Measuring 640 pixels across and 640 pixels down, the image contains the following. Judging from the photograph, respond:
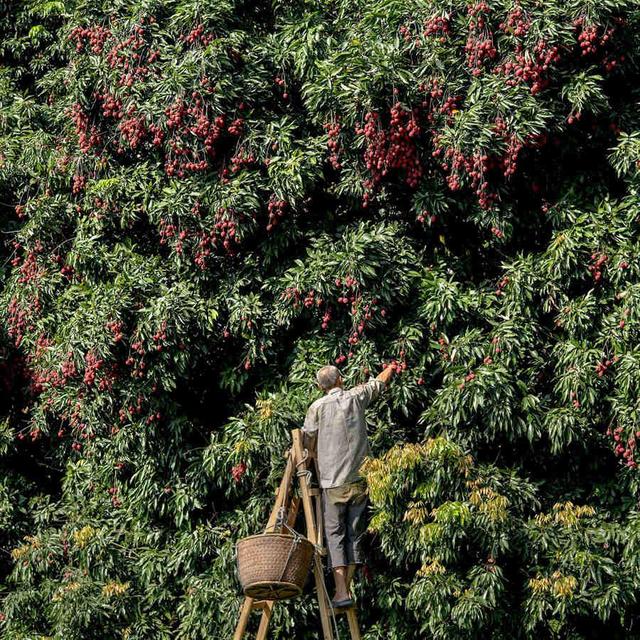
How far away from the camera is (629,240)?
9.57m

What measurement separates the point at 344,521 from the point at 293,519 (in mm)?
434

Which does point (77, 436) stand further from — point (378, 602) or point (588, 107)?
point (588, 107)

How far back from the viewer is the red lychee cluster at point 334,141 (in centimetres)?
1002

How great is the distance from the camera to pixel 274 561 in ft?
25.6

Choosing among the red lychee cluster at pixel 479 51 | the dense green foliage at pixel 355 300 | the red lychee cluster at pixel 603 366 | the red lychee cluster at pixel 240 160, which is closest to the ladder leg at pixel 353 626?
the dense green foliage at pixel 355 300

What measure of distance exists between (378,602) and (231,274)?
2678 millimetres

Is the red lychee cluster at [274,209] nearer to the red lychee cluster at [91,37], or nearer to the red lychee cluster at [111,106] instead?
the red lychee cluster at [111,106]

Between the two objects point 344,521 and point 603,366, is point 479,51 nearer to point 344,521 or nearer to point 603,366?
point 603,366

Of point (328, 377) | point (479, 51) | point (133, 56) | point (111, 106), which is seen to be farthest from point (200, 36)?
point (328, 377)

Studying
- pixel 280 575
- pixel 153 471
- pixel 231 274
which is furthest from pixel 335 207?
pixel 280 575

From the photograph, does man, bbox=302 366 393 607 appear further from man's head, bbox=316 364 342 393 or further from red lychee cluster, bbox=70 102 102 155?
red lychee cluster, bbox=70 102 102 155

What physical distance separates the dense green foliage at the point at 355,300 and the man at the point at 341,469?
0.58 ft

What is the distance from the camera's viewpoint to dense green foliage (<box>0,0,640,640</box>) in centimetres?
931

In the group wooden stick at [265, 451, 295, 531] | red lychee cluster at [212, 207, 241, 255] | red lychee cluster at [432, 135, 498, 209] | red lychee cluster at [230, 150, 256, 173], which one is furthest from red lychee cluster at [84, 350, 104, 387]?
red lychee cluster at [432, 135, 498, 209]
